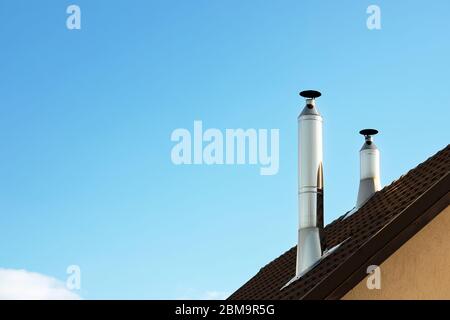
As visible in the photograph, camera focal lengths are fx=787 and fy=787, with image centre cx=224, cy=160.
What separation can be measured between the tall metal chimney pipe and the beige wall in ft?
7.00

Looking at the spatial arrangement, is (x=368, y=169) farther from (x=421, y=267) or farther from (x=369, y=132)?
(x=421, y=267)

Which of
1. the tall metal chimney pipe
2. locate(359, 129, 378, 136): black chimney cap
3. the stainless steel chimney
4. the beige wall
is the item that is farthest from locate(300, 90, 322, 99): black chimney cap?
locate(359, 129, 378, 136): black chimney cap

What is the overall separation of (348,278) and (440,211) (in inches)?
51.1

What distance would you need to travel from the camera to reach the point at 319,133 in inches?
438

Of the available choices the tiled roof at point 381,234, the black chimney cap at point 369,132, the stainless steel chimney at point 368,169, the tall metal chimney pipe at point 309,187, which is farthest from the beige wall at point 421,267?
the black chimney cap at point 369,132

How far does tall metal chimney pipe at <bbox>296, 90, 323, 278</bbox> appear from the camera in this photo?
10594 mm

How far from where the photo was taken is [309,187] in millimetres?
10938

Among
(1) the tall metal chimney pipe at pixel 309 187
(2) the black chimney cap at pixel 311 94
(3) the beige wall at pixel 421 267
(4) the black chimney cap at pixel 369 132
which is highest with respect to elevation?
(4) the black chimney cap at pixel 369 132

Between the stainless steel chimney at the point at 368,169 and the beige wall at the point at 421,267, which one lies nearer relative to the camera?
the beige wall at the point at 421,267

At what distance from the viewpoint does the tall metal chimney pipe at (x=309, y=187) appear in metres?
10.6

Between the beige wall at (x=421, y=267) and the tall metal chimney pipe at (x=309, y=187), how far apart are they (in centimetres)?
213

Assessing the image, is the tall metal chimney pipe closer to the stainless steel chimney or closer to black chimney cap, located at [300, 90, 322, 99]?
black chimney cap, located at [300, 90, 322, 99]

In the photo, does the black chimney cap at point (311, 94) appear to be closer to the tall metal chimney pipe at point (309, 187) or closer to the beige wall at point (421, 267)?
the tall metal chimney pipe at point (309, 187)
